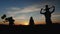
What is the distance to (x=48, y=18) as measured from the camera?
16.7 m

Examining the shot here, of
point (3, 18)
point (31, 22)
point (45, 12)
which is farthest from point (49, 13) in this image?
point (3, 18)

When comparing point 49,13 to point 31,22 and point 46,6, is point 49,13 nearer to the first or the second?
point 46,6

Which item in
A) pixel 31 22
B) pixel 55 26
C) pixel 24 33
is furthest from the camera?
pixel 31 22

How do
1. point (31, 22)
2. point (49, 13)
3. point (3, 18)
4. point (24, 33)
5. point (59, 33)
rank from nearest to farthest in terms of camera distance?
point (59, 33) → point (24, 33) → point (49, 13) → point (31, 22) → point (3, 18)

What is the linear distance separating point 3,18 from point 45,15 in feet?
45.9

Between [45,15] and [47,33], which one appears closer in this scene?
[47,33]

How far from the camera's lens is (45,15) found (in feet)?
55.4

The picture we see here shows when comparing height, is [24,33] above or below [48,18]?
below

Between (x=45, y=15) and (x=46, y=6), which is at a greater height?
(x=46, y=6)

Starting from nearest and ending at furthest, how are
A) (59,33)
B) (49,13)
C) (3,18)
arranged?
(59,33) → (49,13) → (3,18)

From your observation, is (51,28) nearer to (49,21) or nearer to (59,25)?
(59,25)

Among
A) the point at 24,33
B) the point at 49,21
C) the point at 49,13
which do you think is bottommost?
the point at 24,33

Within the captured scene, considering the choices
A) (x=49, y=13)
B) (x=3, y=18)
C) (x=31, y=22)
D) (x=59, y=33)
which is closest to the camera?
(x=59, y=33)

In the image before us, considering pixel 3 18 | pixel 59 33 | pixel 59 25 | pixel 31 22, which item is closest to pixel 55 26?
pixel 59 25
